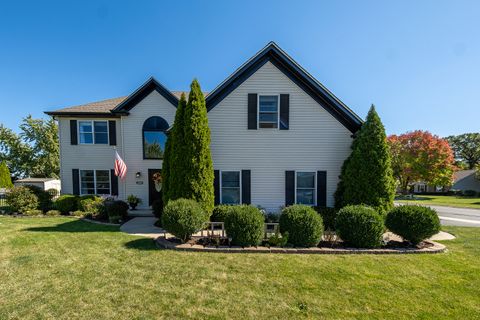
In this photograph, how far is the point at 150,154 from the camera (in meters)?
12.2

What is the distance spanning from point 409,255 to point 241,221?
16.5 feet

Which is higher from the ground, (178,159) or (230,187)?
(178,159)

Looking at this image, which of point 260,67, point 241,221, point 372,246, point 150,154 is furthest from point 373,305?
point 150,154

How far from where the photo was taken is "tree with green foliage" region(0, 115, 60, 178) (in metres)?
28.7

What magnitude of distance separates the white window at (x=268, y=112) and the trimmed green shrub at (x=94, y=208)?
8.76 meters

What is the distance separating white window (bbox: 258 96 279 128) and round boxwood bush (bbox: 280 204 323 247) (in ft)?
14.3

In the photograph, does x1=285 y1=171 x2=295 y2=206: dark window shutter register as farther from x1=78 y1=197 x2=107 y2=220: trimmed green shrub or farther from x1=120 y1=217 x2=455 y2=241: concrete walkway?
x1=78 y1=197 x2=107 y2=220: trimmed green shrub

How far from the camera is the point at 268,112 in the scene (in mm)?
9422

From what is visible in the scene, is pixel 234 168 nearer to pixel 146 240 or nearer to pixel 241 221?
pixel 241 221

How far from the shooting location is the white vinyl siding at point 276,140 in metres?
9.34

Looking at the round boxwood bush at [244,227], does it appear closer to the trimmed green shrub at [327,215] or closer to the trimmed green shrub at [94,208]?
the trimmed green shrub at [327,215]

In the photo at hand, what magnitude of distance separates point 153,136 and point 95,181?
4.96m

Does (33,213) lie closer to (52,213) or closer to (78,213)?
(52,213)

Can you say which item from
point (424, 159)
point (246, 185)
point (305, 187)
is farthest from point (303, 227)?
point (424, 159)
